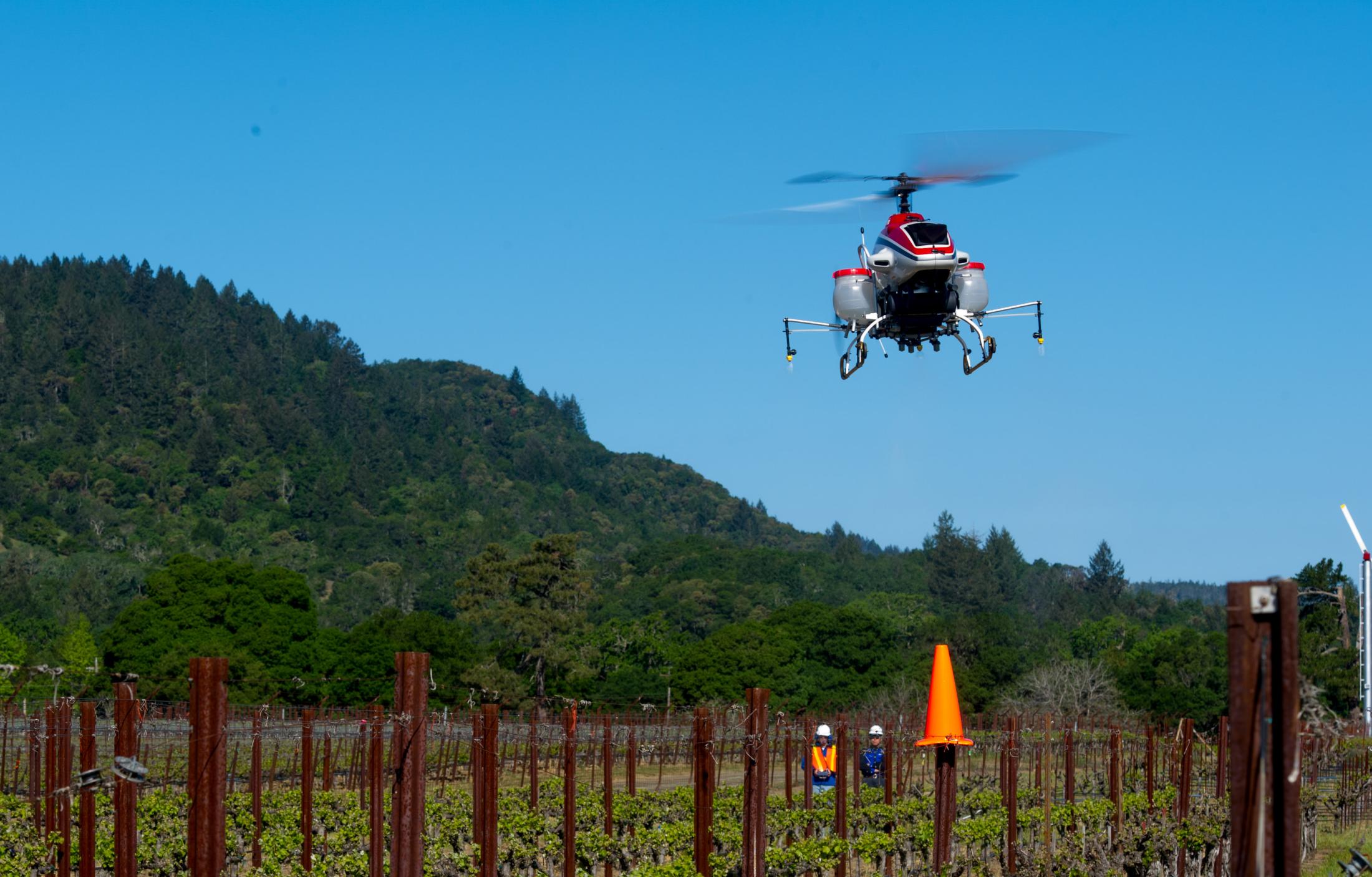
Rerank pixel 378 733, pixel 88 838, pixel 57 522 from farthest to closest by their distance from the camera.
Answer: pixel 57 522 < pixel 378 733 < pixel 88 838

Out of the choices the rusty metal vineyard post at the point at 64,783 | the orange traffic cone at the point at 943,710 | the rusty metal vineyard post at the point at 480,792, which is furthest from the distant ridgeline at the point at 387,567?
the orange traffic cone at the point at 943,710

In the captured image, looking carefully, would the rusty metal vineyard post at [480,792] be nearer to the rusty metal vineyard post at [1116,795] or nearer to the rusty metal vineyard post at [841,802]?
the rusty metal vineyard post at [841,802]

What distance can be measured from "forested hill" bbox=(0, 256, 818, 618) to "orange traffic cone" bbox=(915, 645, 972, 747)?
101409mm

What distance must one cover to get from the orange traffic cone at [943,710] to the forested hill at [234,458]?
101 metres

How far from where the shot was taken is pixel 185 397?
164750 mm

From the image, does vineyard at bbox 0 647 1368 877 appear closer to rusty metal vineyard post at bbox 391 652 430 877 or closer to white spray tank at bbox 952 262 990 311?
rusty metal vineyard post at bbox 391 652 430 877

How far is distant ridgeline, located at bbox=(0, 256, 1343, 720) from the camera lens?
6469 centimetres

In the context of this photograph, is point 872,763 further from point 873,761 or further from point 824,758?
point 824,758

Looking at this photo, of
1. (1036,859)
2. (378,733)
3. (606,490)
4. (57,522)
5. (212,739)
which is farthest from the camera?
(606,490)

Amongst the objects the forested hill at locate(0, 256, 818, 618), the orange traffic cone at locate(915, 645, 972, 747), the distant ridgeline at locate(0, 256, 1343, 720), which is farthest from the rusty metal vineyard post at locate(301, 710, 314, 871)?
the forested hill at locate(0, 256, 818, 618)

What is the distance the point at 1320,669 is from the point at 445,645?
32716 millimetres

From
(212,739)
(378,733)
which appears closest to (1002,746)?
(378,733)

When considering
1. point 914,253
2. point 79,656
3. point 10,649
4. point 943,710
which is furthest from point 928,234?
point 10,649

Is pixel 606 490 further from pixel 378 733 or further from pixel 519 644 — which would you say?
pixel 378 733
